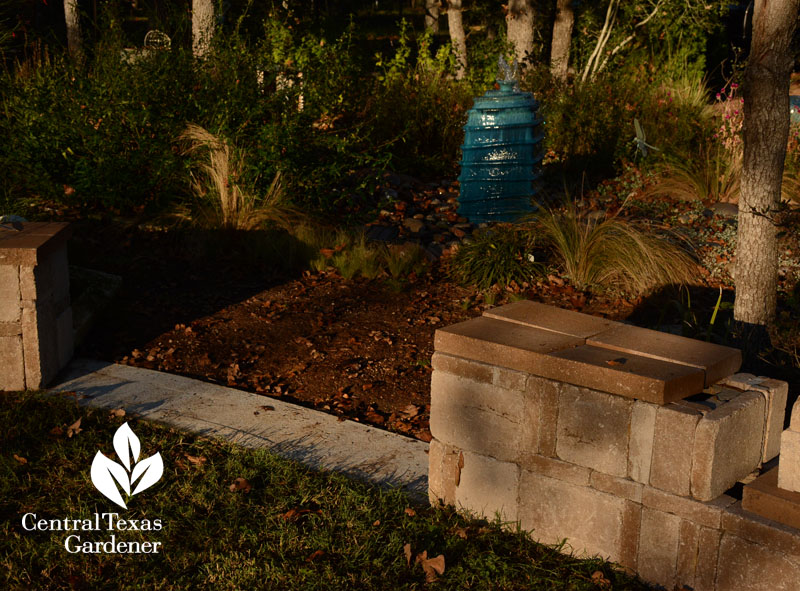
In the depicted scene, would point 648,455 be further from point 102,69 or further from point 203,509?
point 102,69

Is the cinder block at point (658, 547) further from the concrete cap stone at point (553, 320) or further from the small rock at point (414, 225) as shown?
the small rock at point (414, 225)

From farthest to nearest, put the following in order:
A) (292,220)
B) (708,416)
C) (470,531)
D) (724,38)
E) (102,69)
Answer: (724,38) < (102,69) < (292,220) < (470,531) < (708,416)

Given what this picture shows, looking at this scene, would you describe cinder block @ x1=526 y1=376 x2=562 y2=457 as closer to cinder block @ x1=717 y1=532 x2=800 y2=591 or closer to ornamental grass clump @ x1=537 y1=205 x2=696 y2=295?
cinder block @ x1=717 y1=532 x2=800 y2=591

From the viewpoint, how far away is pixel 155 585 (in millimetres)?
3191

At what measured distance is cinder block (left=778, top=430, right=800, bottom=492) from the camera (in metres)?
2.94

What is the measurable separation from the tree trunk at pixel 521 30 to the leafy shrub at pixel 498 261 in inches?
302

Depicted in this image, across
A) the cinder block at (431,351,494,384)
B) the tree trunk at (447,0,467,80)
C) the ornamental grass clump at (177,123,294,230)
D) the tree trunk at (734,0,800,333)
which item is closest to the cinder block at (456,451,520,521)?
the cinder block at (431,351,494,384)

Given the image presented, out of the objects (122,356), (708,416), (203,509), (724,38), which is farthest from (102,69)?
(724,38)

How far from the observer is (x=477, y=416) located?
3547 millimetres

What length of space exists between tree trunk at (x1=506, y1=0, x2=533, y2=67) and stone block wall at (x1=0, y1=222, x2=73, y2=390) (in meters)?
10.2

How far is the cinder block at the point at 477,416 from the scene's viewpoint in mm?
3445

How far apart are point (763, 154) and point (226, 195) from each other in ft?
14.5

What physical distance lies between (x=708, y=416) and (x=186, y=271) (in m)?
4.96

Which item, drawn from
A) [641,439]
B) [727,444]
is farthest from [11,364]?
[727,444]
